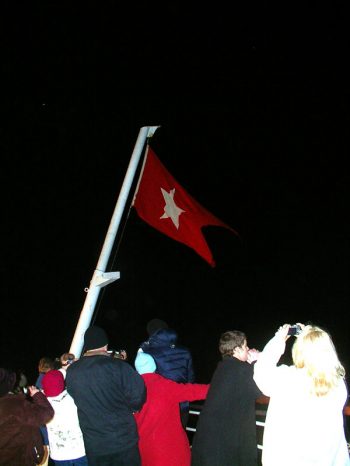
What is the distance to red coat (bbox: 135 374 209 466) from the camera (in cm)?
311

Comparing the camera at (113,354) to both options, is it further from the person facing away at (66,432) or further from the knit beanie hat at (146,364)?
the person facing away at (66,432)

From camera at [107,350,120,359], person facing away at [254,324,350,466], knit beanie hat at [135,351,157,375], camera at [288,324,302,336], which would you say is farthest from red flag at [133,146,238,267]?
person facing away at [254,324,350,466]

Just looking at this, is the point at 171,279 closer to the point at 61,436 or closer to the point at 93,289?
the point at 93,289

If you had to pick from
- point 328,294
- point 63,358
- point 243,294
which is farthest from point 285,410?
point 243,294

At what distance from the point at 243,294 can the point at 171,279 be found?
2.55m

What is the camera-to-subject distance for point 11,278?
425 inches

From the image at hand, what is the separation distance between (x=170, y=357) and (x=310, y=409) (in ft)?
4.13

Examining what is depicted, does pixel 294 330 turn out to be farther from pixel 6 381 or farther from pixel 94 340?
pixel 6 381

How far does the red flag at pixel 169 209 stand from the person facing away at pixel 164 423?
2.40 meters

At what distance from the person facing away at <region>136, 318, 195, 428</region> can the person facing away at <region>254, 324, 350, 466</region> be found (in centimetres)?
103

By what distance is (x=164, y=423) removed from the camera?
3160 millimetres

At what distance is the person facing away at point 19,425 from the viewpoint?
2998 mm

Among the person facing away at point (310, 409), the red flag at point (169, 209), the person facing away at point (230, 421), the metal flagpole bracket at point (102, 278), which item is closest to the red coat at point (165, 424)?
the person facing away at point (230, 421)

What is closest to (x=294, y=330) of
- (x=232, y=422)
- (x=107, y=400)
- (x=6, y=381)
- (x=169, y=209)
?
(x=232, y=422)
